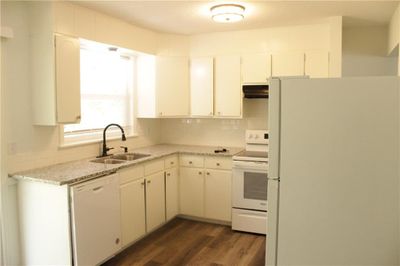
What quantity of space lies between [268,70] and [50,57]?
99.5 inches

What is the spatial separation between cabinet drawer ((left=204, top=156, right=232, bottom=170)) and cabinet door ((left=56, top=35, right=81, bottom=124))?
5.65 feet

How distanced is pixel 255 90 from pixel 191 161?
49.3 inches

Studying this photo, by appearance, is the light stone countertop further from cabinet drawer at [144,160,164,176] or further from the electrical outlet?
the electrical outlet

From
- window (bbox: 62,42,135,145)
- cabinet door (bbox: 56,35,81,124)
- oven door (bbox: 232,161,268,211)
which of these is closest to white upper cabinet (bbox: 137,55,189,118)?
window (bbox: 62,42,135,145)

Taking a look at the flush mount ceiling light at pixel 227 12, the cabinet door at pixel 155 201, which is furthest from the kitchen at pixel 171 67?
the cabinet door at pixel 155 201

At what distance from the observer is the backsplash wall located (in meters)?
4.47

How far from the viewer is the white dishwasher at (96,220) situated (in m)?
2.69

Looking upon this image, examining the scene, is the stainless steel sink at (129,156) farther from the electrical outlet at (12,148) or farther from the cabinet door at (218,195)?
the electrical outlet at (12,148)

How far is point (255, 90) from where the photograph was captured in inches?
163

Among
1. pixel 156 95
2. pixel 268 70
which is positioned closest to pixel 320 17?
pixel 268 70

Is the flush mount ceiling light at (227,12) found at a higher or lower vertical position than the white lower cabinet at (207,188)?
higher

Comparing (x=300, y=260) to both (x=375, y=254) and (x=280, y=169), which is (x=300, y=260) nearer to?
(x=375, y=254)

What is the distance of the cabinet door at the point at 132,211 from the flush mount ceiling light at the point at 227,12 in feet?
6.35

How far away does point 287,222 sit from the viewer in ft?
5.83
